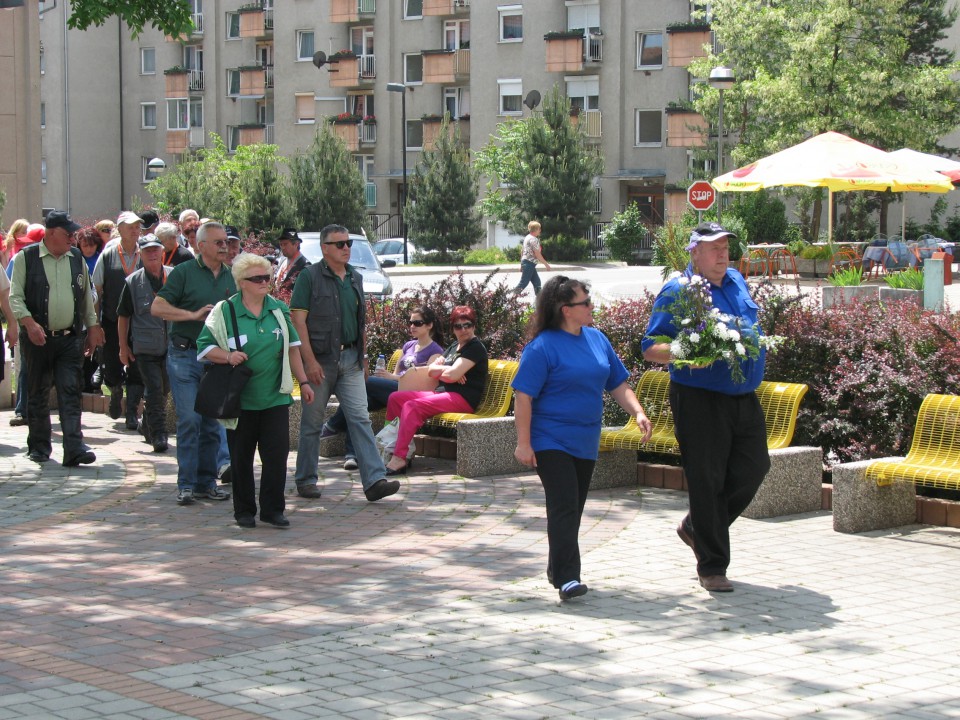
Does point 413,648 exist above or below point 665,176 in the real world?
below

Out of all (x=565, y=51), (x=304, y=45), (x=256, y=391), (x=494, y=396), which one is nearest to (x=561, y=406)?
(x=256, y=391)

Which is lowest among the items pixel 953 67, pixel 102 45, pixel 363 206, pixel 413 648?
pixel 413 648

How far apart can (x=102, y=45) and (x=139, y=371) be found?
209 ft

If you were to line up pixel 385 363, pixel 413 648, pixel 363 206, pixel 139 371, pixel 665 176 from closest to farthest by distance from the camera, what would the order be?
pixel 413 648
pixel 139 371
pixel 385 363
pixel 363 206
pixel 665 176

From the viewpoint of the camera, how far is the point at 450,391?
1103cm

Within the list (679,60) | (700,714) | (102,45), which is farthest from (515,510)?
(102,45)

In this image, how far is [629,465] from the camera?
10203 millimetres

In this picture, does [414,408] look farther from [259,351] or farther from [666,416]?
[259,351]

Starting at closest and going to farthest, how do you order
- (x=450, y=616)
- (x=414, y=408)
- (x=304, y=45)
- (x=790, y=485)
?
(x=450, y=616) → (x=790, y=485) → (x=414, y=408) → (x=304, y=45)

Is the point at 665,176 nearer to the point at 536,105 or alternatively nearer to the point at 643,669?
the point at 536,105

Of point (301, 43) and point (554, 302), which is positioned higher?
point (301, 43)

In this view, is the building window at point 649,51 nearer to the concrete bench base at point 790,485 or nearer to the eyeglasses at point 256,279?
the concrete bench base at point 790,485

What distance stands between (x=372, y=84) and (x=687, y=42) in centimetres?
1597

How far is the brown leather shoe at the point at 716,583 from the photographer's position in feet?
23.1
